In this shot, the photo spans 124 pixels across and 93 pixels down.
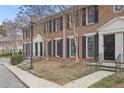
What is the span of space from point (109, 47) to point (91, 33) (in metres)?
3.14

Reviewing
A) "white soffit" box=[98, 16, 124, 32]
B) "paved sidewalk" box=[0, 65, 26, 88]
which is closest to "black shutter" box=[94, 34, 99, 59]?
"white soffit" box=[98, 16, 124, 32]

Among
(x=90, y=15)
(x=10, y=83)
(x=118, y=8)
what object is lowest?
(x=10, y=83)

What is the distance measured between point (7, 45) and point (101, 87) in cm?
8316

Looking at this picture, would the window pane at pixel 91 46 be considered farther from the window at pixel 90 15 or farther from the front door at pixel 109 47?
the front door at pixel 109 47

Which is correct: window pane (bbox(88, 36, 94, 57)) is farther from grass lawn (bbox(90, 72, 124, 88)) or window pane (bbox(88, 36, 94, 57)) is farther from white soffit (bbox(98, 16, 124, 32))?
grass lawn (bbox(90, 72, 124, 88))

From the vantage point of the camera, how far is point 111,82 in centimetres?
1535

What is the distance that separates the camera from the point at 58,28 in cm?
3525

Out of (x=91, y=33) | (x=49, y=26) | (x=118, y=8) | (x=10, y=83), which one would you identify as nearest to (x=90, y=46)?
(x=91, y=33)

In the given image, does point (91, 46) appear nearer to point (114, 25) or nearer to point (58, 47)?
point (114, 25)

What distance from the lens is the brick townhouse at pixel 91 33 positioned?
75.8ft

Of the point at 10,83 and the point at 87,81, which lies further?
the point at 10,83

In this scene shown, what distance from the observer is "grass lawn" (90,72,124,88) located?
48.4ft
